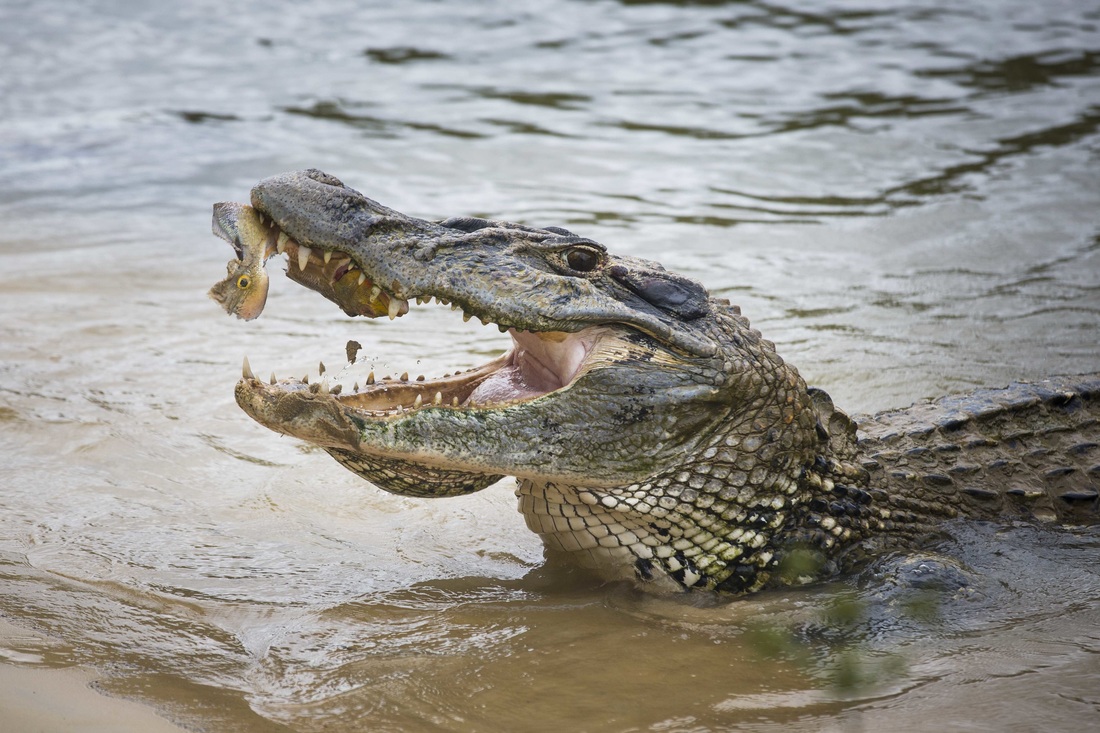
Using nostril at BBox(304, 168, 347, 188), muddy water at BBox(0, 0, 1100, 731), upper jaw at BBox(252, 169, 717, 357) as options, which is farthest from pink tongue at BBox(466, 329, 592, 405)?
nostril at BBox(304, 168, 347, 188)

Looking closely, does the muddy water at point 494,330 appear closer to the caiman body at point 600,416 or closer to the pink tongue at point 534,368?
the caiman body at point 600,416

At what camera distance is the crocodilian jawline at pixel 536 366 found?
376 centimetres

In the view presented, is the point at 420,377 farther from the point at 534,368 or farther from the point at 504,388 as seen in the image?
the point at 534,368

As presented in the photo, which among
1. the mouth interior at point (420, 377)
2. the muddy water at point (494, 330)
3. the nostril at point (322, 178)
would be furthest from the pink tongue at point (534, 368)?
the nostril at point (322, 178)

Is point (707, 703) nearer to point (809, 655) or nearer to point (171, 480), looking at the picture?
point (809, 655)

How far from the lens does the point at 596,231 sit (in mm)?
8789

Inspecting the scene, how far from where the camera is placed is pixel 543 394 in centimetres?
370

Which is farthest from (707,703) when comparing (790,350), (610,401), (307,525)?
(790,350)

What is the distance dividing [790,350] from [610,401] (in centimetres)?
307

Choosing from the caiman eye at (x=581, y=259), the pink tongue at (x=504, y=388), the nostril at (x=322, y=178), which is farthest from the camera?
the pink tongue at (x=504, y=388)

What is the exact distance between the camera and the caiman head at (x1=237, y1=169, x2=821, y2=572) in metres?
3.40

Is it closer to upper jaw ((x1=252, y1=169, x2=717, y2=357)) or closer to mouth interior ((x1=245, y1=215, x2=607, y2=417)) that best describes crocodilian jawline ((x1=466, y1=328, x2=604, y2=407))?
mouth interior ((x1=245, y1=215, x2=607, y2=417))

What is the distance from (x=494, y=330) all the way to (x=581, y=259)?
10.9 ft

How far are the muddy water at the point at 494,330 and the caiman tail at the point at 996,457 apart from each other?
16 centimetres
